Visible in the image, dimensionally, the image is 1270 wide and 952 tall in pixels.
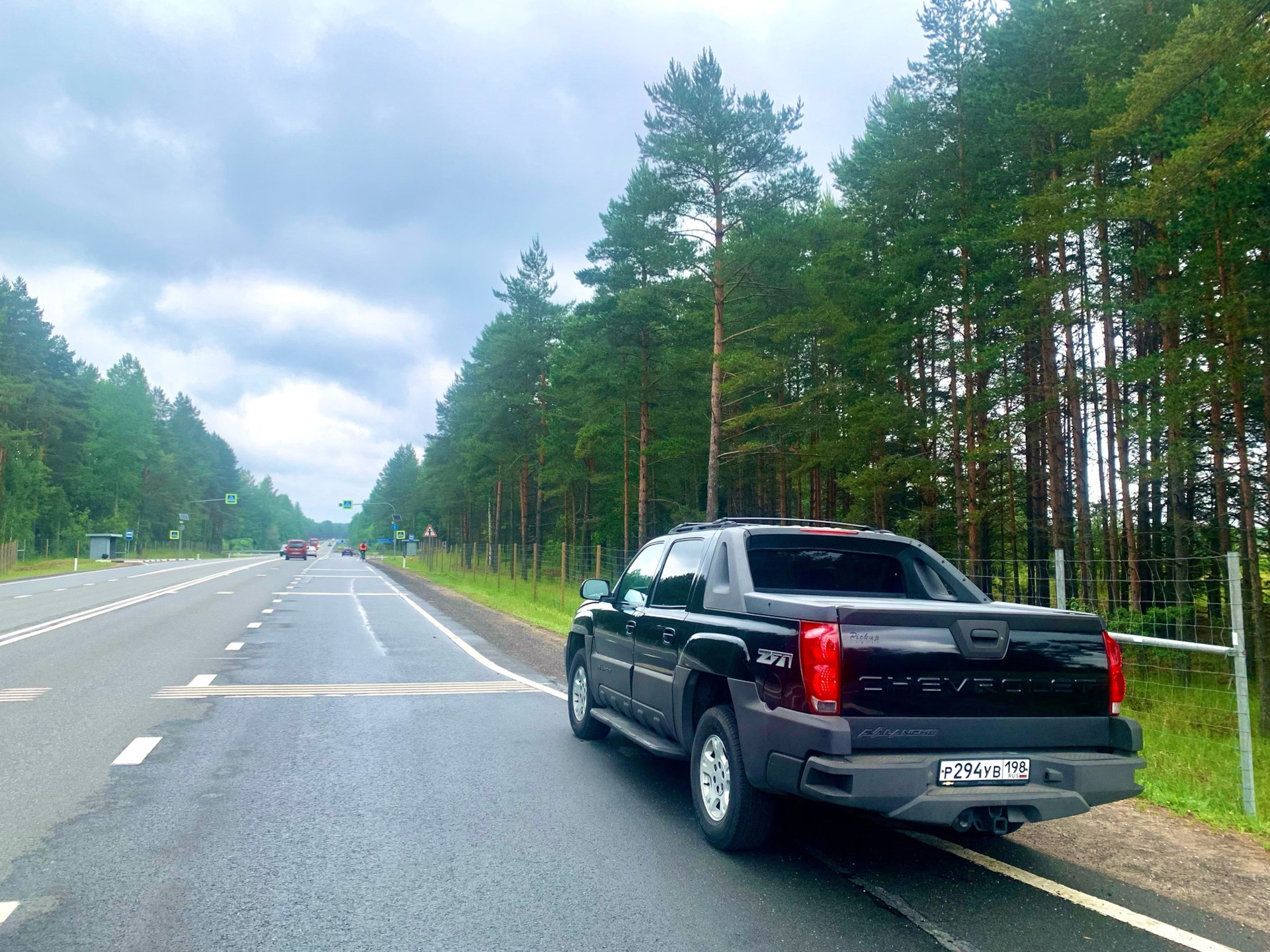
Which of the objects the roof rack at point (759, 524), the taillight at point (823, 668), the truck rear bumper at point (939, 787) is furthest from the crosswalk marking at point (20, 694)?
the taillight at point (823, 668)

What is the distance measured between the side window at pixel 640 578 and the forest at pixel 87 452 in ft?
191

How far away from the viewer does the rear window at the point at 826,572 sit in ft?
20.9

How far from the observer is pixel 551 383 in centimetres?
4706

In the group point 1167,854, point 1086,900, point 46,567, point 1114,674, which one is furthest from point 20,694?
point 46,567

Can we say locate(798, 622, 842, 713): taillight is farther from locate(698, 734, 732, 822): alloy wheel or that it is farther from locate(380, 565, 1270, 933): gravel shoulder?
locate(380, 565, 1270, 933): gravel shoulder

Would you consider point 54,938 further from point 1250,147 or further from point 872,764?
point 1250,147

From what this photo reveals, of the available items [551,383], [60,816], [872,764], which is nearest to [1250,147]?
[872,764]

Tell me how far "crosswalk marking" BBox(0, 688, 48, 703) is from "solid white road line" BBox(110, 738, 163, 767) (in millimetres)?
2895

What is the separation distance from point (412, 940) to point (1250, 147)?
523 inches

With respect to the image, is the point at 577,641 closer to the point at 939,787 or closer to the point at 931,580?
the point at 931,580

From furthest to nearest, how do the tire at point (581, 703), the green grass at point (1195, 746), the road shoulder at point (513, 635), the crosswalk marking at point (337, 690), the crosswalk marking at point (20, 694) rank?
the road shoulder at point (513, 635)
the crosswalk marking at point (337, 690)
the crosswalk marking at point (20, 694)
the tire at point (581, 703)
the green grass at point (1195, 746)

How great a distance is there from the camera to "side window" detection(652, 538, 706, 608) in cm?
639

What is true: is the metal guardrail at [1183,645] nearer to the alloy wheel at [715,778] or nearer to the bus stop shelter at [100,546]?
the alloy wheel at [715,778]

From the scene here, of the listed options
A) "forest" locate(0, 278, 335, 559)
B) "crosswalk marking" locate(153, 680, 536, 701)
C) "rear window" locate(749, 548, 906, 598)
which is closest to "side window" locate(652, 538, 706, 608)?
"rear window" locate(749, 548, 906, 598)
